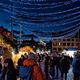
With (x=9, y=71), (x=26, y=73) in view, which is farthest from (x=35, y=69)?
(x=9, y=71)

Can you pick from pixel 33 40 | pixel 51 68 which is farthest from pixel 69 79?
pixel 33 40

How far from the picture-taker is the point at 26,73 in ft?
31.9

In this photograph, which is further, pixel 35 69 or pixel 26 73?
pixel 26 73

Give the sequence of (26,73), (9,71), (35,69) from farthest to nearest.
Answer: (26,73), (35,69), (9,71)

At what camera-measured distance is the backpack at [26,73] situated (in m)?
9.66

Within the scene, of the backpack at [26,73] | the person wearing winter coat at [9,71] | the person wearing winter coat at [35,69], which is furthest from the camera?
the backpack at [26,73]

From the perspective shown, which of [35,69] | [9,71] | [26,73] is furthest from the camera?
[26,73]

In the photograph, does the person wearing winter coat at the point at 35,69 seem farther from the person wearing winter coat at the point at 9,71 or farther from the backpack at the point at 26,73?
the person wearing winter coat at the point at 9,71

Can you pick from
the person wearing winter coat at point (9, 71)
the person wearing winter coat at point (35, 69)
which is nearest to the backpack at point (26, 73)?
the person wearing winter coat at point (35, 69)

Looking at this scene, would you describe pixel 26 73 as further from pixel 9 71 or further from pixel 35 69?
pixel 9 71

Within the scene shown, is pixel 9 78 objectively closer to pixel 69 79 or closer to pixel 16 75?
pixel 16 75

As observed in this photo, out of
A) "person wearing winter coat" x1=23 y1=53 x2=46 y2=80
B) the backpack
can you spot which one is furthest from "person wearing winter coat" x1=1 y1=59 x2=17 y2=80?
the backpack

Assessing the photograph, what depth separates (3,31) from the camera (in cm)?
1150

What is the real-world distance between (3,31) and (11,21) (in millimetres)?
525
